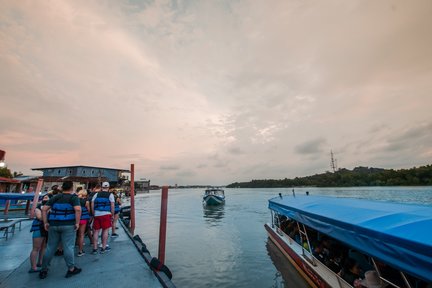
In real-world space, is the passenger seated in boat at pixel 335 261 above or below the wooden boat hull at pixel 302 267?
above

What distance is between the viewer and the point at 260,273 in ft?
34.7

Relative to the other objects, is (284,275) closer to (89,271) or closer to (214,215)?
(89,271)

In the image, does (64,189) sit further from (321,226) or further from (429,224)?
(429,224)

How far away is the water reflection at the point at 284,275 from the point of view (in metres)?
9.21

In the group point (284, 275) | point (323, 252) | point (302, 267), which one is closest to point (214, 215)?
point (284, 275)

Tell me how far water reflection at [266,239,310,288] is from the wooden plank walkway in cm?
612

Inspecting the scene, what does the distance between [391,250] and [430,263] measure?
73 centimetres

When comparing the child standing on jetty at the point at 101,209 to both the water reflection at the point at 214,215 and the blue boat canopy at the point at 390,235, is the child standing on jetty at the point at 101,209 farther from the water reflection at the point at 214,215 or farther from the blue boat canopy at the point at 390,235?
the water reflection at the point at 214,215

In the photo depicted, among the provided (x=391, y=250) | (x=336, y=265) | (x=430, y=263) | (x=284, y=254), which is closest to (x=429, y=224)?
(x=391, y=250)

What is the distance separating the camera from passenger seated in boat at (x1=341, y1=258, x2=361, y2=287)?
19.2 ft

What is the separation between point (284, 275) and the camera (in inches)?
401

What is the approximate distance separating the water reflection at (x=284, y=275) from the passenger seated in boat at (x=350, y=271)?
3220mm

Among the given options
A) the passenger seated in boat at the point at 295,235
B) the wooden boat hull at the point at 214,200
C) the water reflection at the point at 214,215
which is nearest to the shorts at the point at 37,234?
the passenger seated in boat at the point at 295,235

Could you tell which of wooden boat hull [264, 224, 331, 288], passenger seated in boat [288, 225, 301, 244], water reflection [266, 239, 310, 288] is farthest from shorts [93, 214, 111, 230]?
passenger seated in boat [288, 225, 301, 244]
